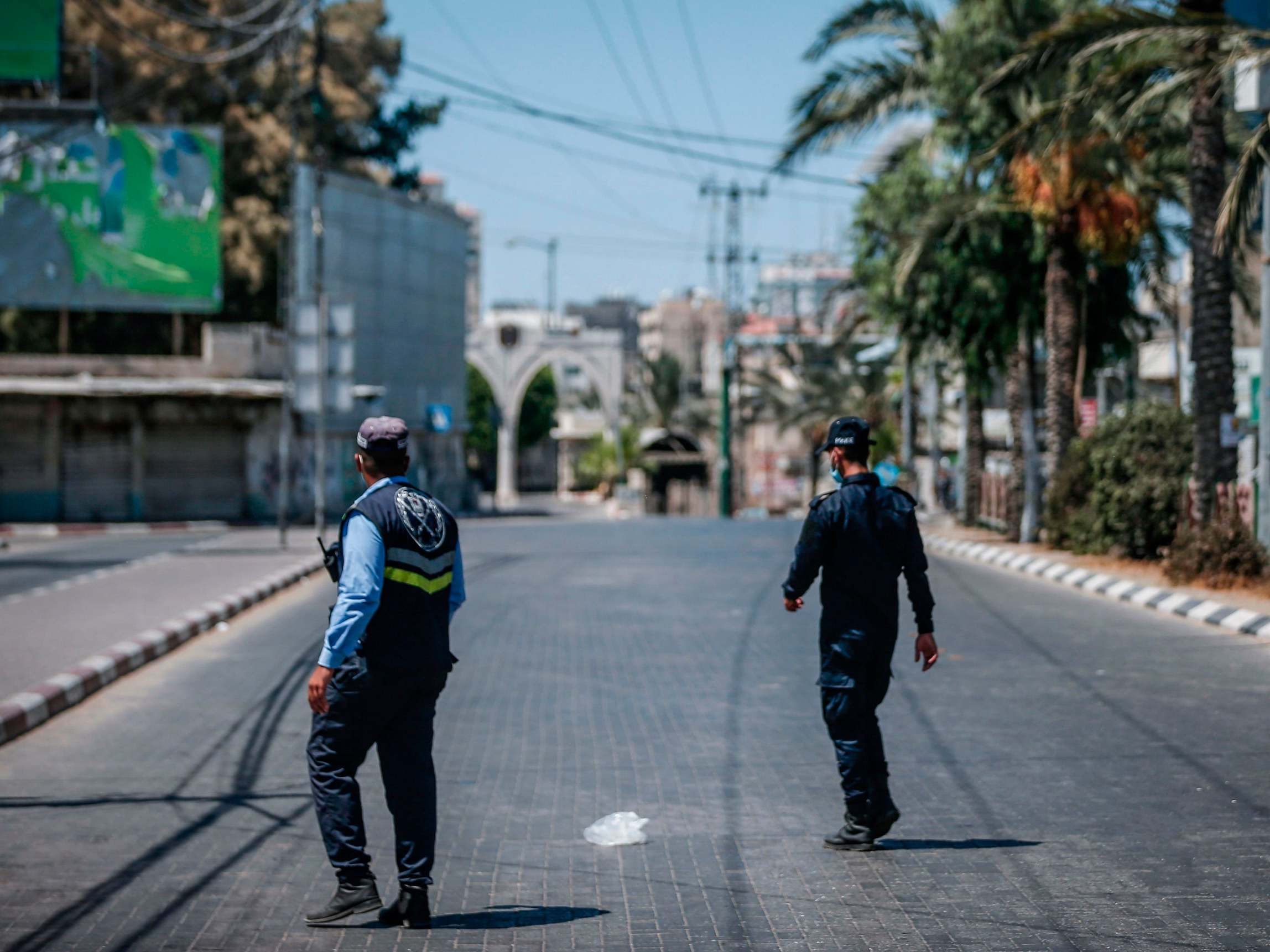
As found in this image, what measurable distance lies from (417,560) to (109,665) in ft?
24.7

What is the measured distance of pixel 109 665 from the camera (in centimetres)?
1248

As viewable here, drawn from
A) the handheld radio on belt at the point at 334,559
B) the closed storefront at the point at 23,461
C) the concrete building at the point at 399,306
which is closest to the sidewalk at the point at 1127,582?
the handheld radio on belt at the point at 334,559

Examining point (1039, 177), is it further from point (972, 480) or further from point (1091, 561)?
point (972, 480)

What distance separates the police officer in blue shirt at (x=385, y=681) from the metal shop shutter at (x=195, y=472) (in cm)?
3725

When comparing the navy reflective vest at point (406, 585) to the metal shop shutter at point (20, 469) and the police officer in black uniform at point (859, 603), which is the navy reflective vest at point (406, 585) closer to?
the police officer in black uniform at point (859, 603)

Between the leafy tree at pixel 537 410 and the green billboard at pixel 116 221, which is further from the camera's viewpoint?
the leafy tree at pixel 537 410

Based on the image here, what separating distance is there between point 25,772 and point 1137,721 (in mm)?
6274

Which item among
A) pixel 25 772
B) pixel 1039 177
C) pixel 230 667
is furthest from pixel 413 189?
pixel 25 772

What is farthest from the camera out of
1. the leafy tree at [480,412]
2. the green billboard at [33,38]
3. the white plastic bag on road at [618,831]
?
the leafy tree at [480,412]

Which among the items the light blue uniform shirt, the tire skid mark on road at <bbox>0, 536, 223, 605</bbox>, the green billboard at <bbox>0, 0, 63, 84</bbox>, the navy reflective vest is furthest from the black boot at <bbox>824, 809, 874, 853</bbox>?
the green billboard at <bbox>0, 0, 63, 84</bbox>

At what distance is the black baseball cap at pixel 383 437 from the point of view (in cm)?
586

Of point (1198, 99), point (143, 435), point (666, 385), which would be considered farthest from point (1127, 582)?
point (666, 385)

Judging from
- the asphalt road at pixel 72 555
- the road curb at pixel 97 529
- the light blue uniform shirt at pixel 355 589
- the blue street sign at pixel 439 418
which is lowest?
the road curb at pixel 97 529

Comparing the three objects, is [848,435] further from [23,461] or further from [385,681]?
[23,461]
